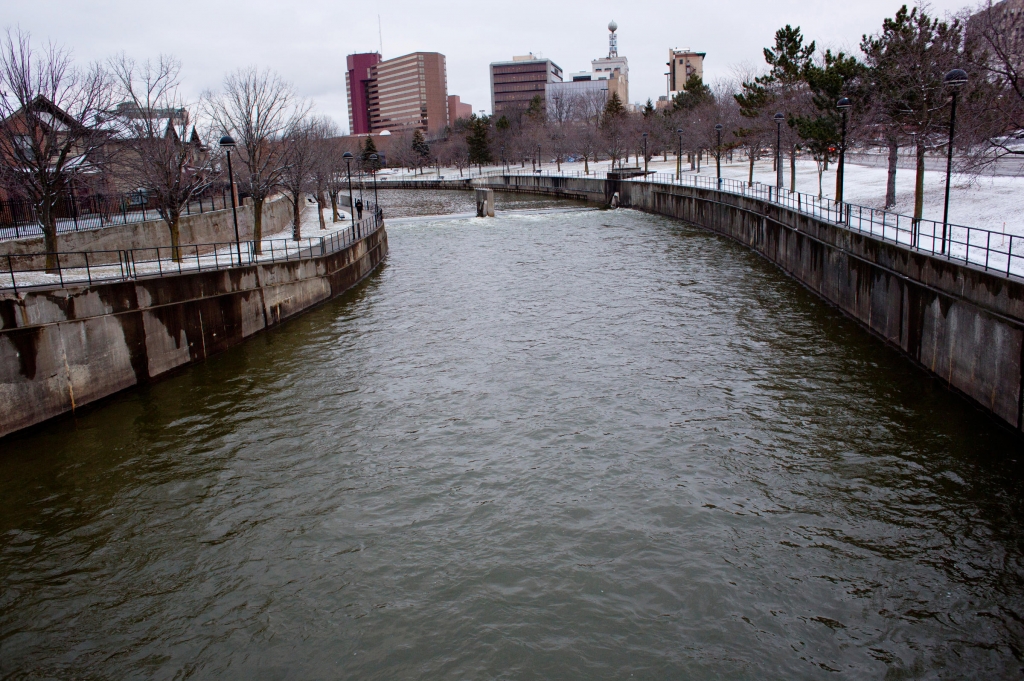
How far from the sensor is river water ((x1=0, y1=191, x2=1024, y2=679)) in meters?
9.46

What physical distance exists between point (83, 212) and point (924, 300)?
1260 inches

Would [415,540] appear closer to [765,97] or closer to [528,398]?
[528,398]

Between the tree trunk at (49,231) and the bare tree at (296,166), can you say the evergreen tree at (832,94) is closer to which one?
the bare tree at (296,166)

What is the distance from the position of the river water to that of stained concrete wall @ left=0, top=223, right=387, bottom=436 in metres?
0.75

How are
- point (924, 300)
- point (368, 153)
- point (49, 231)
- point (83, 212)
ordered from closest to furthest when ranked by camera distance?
1. point (924, 300)
2. point (49, 231)
3. point (83, 212)
4. point (368, 153)

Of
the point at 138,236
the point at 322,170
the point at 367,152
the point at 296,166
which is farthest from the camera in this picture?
the point at 367,152

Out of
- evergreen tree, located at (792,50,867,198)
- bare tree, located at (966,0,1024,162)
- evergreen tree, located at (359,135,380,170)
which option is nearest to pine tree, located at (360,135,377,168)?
evergreen tree, located at (359,135,380,170)

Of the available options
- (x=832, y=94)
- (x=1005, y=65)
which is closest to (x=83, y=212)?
(x=832, y=94)

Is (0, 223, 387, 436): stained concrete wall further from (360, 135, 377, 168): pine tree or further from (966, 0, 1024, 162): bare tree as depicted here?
(360, 135, 377, 168): pine tree

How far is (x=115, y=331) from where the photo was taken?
1875 centimetres

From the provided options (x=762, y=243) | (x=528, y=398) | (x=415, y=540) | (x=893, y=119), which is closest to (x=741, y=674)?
(x=415, y=540)

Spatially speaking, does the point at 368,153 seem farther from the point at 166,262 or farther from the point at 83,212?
the point at 166,262

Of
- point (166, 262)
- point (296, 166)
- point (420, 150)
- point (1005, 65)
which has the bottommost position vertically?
point (166, 262)

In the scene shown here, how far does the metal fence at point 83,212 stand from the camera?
87.2 feet
